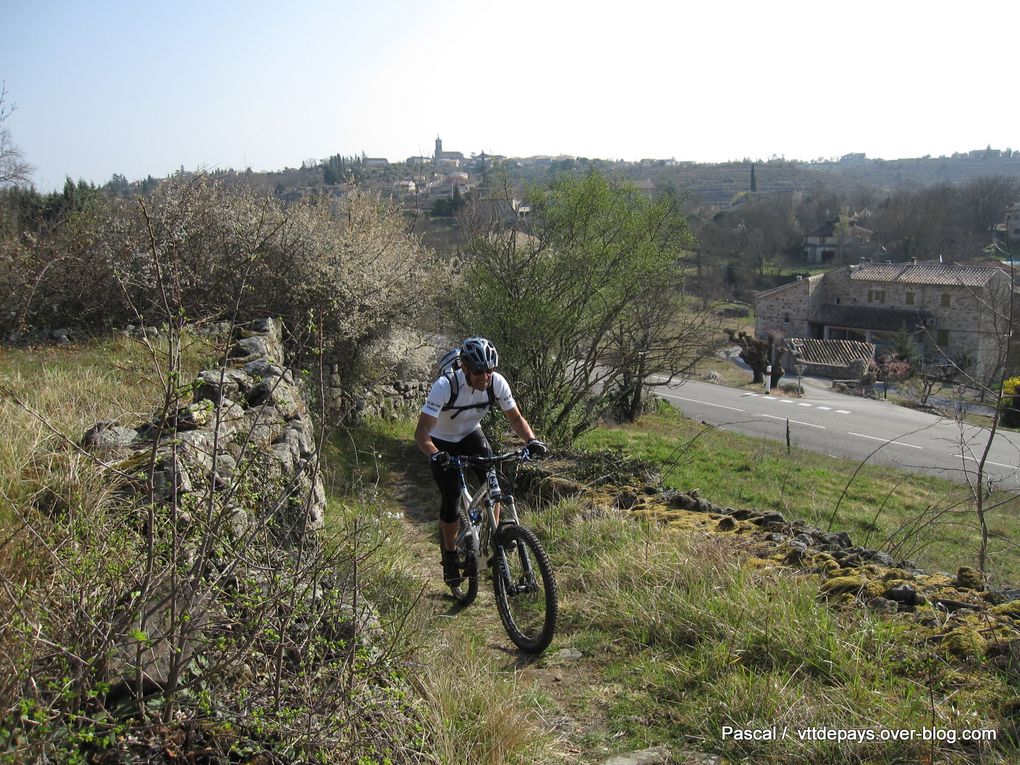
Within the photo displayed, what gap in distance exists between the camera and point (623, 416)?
21766mm

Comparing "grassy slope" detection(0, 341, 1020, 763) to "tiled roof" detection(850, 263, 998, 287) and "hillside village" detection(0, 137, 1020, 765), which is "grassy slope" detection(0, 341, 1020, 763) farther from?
"tiled roof" detection(850, 263, 998, 287)

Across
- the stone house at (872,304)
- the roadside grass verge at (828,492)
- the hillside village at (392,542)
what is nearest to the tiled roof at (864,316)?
the stone house at (872,304)

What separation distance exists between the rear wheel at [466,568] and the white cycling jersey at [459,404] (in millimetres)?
573

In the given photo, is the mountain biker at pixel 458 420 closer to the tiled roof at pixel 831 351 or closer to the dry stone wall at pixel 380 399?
the dry stone wall at pixel 380 399

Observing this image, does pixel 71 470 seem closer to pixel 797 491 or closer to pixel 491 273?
pixel 491 273

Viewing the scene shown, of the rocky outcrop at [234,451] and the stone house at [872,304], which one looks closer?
the rocky outcrop at [234,451]

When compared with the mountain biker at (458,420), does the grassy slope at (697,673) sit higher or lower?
lower

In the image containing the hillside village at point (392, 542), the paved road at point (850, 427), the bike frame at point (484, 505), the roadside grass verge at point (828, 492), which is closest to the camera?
the hillside village at point (392, 542)

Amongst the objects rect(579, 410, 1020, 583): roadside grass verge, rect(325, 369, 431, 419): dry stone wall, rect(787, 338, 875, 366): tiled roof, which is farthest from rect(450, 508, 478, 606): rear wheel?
rect(787, 338, 875, 366): tiled roof

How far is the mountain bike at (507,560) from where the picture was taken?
4551mm

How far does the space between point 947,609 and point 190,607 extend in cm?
420

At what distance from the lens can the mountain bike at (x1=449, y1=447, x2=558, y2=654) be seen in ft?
14.9

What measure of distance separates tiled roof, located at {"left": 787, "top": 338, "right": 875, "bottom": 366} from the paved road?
798 cm

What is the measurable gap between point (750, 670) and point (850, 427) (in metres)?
26.2
